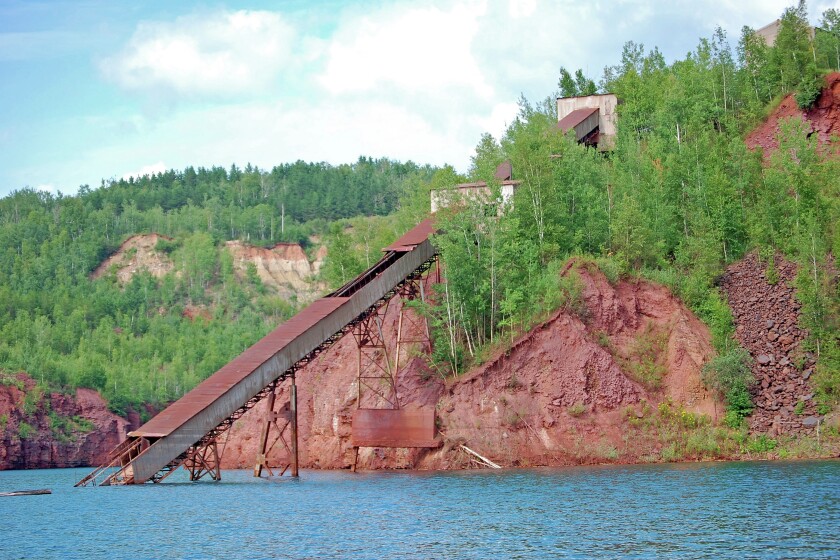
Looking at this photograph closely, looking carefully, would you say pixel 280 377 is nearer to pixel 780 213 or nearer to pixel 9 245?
pixel 780 213

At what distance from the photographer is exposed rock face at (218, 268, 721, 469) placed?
54438 mm

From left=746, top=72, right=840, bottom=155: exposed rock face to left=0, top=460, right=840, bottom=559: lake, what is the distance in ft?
85.4

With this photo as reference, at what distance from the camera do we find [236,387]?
164 feet

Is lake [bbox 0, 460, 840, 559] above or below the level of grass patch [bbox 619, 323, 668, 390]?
below

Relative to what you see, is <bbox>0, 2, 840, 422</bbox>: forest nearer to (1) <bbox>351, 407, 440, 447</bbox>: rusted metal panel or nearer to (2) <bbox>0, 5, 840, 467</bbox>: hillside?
(2) <bbox>0, 5, 840, 467</bbox>: hillside

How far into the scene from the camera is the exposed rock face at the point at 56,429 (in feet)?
350

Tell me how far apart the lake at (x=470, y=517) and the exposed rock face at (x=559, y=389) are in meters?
3.42

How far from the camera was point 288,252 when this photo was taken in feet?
546

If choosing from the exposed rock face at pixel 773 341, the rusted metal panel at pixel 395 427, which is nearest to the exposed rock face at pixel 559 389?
the rusted metal panel at pixel 395 427

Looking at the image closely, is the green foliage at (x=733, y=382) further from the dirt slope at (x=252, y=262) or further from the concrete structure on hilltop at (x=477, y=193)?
the dirt slope at (x=252, y=262)

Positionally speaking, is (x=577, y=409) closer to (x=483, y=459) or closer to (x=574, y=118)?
(x=483, y=459)

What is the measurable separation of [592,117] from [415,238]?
24209 mm

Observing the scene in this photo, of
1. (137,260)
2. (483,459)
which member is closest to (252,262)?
(137,260)

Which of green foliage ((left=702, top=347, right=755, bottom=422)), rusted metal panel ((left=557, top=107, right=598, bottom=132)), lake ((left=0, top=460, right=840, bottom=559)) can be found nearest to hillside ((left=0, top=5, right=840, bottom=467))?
green foliage ((left=702, top=347, right=755, bottom=422))
